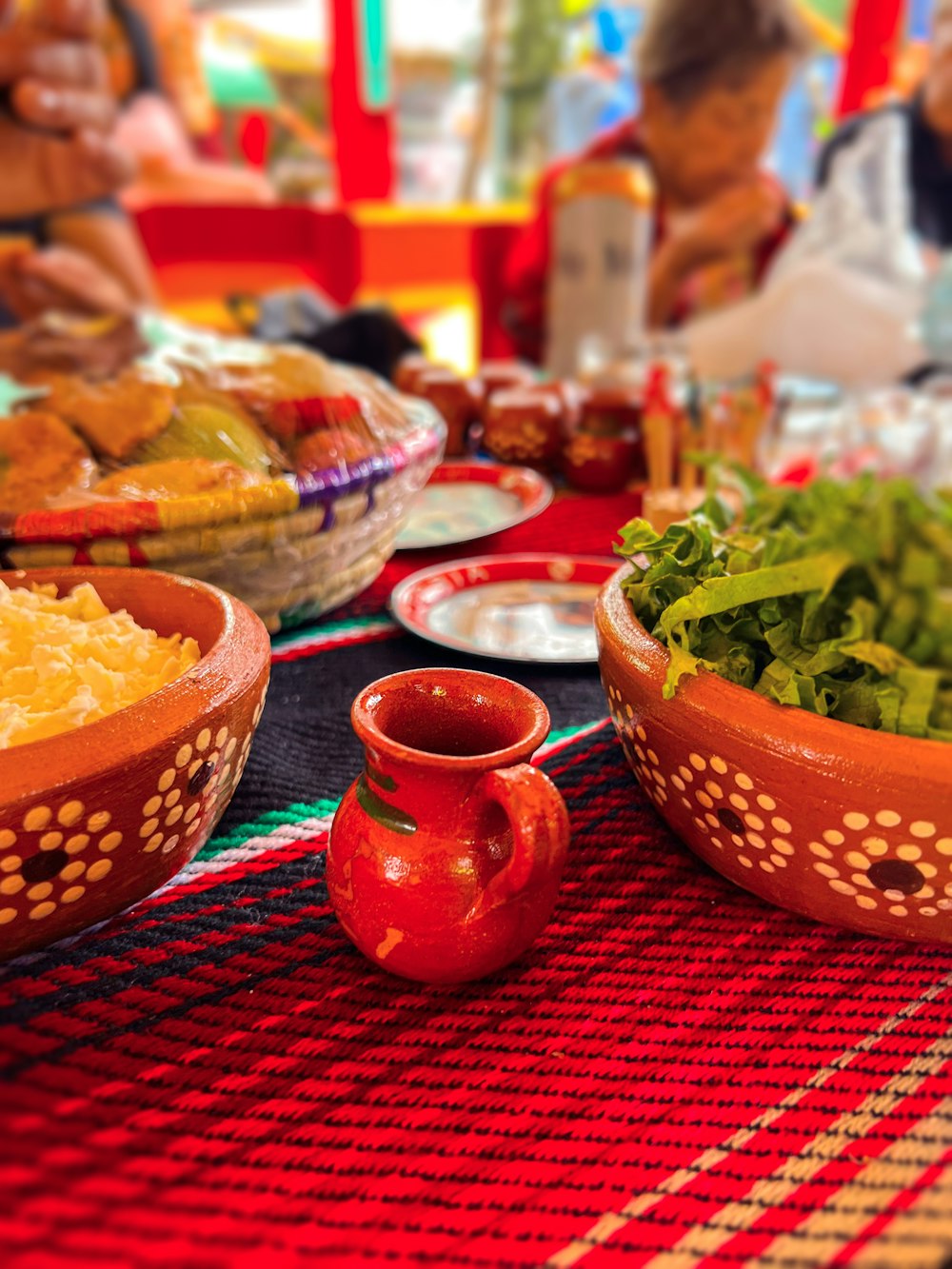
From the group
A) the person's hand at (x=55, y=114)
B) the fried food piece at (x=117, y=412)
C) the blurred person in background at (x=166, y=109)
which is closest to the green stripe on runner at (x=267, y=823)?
the fried food piece at (x=117, y=412)

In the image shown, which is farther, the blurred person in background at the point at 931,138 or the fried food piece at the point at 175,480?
the blurred person in background at the point at 931,138

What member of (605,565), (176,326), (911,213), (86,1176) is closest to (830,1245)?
(86,1176)

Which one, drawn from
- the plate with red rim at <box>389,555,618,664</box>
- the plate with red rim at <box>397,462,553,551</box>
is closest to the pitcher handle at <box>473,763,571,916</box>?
the plate with red rim at <box>389,555,618,664</box>

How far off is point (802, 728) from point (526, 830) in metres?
0.15

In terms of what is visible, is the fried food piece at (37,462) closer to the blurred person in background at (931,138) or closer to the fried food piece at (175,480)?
the fried food piece at (175,480)

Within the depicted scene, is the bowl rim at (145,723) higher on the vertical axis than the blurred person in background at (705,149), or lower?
lower

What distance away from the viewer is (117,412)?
2.79 feet

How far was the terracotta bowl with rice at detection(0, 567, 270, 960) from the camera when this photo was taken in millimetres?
435

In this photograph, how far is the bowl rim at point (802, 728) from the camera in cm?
43

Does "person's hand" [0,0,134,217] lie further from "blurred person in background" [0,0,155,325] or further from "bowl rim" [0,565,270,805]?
"bowl rim" [0,565,270,805]

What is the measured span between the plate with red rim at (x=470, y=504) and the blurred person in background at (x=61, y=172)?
1565 mm

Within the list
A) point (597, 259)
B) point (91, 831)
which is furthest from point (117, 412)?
point (597, 259)

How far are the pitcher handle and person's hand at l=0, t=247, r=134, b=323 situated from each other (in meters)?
2.43

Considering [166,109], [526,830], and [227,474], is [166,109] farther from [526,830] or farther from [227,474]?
[526,830]
